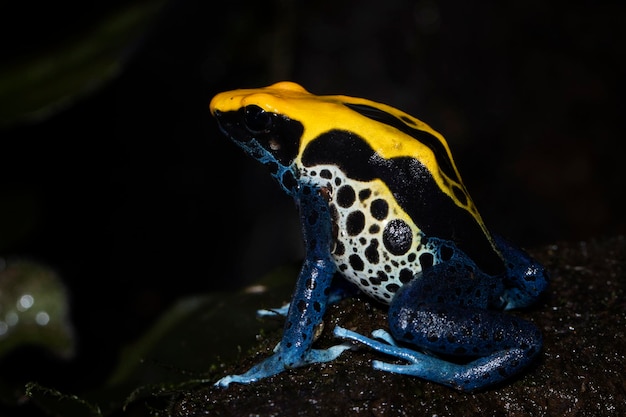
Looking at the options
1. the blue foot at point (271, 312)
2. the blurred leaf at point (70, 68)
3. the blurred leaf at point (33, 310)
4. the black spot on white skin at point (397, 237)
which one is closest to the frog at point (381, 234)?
the black spot on white skin at point (397, 237)

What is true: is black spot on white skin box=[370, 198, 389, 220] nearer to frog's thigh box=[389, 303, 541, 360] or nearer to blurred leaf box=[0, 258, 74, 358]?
frog's thigh box=[389, 303, 541, 360]

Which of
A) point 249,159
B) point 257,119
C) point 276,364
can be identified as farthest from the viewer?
point 249,159

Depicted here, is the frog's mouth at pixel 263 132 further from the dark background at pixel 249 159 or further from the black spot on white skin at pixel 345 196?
the dark background at pixel 249 159

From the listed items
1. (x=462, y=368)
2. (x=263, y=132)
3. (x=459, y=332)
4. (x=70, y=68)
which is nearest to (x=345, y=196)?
(x=263, y=132)

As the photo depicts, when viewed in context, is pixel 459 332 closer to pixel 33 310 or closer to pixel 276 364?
pixel 276 364

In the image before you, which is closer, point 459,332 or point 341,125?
point 459,332

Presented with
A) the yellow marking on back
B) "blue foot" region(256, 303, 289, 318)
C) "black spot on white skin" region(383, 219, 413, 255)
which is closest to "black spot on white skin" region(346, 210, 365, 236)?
"black spot on white skin" region(383, 219, 413, 255)

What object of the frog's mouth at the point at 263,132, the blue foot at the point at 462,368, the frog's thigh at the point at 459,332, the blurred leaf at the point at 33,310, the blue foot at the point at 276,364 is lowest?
the blurred leaf at the point at 33,310
